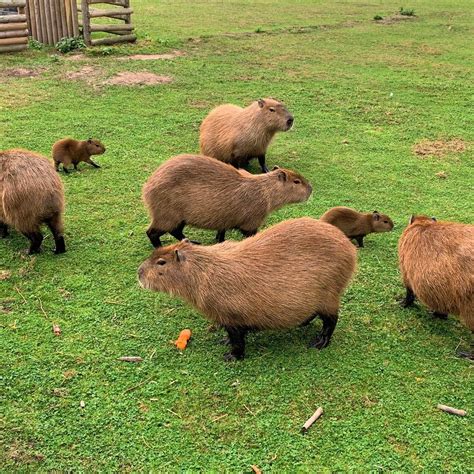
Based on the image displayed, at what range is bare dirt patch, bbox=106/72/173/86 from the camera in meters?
8.05

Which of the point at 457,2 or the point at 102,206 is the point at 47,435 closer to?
the point at 102,206

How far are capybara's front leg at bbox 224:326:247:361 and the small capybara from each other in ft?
4.79

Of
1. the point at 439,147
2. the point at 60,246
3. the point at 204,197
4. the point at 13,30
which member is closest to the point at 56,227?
the point at 60,246

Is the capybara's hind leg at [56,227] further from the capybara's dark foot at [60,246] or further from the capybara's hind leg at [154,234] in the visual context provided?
the capybara's hind leg at [154,234]

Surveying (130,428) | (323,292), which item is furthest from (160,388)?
(323,292)

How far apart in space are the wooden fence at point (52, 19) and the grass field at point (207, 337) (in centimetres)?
288

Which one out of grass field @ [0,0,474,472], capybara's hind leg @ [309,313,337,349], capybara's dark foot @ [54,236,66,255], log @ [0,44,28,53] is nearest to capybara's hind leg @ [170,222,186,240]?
grass field @ [0,0,474,472]

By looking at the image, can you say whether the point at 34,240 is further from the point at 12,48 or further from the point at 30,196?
the point at 12,48

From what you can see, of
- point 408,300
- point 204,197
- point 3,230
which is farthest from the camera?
point 3,230

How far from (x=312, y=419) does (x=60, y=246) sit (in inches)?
87.4

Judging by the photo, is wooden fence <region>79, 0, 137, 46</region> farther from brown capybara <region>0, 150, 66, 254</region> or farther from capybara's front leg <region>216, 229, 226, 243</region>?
capybara's front leg <region>216, 229, 226, 243</region>

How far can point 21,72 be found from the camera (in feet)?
27.5

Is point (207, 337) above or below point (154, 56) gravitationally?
below

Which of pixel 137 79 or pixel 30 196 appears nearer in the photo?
pixel 30 196
